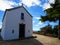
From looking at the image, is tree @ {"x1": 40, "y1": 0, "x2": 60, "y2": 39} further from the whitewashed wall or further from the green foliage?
the whitewashed wall

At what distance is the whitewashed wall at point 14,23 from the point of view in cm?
2144

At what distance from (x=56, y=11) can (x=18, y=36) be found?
7.33 metres

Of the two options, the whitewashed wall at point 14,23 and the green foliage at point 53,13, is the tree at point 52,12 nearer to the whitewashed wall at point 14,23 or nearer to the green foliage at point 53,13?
the green foliage at point 53,13

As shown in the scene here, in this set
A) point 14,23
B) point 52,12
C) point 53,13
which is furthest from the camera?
point 14,23

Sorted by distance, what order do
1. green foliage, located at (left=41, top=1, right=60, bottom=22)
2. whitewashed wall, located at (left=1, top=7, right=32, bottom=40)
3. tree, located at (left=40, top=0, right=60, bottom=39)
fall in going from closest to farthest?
green foliage, located at (left=41, top=1, right=60, bottom=22)
tree, located at (left=40, top=0, right=60, bottom=39)
whitewashed wall, located at (left=1, top=7, right=32, bottom=40)

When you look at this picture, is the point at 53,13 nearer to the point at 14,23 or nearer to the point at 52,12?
the point at 52,12

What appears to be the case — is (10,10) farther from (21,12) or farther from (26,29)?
(26,29)

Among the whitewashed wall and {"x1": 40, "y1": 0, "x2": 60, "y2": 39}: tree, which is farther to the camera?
the whitewashed wall

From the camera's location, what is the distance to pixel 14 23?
72.8 feet

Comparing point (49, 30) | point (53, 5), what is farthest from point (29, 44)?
point (49, 30)

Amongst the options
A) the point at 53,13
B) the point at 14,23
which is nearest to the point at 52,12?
the point at 53,13

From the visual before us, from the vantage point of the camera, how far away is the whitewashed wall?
70.3 feet

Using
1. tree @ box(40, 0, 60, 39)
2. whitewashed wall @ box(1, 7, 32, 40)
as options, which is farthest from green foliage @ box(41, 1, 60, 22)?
whitewashed wall @ box(1, 7, 32, 40)

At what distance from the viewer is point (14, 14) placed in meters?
22.2
